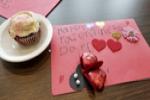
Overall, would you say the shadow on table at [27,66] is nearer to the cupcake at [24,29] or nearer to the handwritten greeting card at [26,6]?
the cupcake at [24,29]

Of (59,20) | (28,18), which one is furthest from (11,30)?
(59,20)

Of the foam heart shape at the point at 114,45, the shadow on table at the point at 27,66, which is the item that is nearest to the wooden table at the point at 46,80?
the shadow on table at the point at 27,66

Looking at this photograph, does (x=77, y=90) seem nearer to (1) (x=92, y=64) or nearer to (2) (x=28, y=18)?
(1) (x=92, y=64)

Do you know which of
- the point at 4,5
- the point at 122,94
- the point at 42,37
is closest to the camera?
the point at 122,94

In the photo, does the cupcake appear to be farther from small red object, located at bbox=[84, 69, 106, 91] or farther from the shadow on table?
small red object, located at bbox=[84, 69, 106, 91]

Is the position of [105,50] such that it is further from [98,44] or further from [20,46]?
[20,46]

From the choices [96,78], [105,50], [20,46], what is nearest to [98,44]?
[105,50]

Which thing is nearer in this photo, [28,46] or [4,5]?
[28,46]
